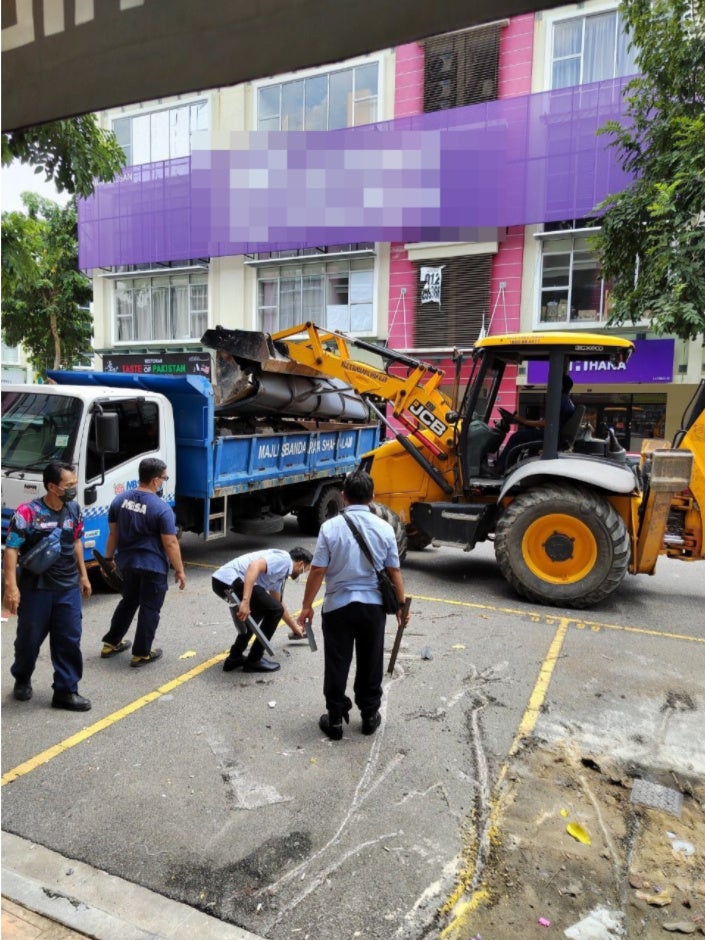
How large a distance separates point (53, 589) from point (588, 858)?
11.0 ft

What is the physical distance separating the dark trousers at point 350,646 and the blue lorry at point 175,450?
337 centimetres

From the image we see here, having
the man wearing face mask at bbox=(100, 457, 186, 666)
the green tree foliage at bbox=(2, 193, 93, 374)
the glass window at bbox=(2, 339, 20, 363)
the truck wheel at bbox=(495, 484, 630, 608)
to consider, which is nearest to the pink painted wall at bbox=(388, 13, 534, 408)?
the green tree foliage at bbox=(2, 193, 93, 374)

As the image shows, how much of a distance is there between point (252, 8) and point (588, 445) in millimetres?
7040

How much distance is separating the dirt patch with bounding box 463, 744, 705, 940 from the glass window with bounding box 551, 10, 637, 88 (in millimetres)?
18996

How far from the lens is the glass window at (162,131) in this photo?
21953 mm

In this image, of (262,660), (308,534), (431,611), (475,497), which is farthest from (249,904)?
(308,534)

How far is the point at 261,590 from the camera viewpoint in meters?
4.84

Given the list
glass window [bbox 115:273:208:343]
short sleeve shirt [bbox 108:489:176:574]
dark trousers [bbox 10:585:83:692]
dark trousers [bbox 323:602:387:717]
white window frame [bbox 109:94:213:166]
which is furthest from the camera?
glass window [bbox 115:273:208:343]

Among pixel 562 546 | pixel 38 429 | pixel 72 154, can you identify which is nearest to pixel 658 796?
pixel 562 546

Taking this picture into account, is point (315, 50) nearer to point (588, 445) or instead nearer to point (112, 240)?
point (588, 445)

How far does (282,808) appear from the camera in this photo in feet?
11.0

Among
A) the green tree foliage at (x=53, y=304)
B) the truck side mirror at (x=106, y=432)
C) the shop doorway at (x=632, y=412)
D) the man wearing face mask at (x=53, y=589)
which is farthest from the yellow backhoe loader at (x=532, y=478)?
the green tree foliage at (x=53, y=304)

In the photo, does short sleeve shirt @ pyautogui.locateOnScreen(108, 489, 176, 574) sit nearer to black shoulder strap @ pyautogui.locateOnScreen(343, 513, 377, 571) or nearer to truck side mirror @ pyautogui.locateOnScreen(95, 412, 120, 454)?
truck side mirror @ pyautogui.locateOnScreen(95, 412, 120, 454)

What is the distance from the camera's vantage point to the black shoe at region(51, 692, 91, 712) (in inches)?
171
